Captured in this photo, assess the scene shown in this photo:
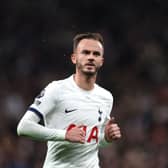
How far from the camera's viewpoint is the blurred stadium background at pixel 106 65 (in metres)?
12.4

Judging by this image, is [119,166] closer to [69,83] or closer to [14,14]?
[69,83]

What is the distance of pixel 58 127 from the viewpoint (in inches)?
280

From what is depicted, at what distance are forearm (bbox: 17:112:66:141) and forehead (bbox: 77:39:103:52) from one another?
0.74 m

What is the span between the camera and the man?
6.93 m

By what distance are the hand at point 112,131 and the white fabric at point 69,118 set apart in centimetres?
10

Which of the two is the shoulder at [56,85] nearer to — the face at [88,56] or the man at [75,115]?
the man at [75,115]

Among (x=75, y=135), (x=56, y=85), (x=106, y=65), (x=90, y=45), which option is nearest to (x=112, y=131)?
(x=75, y=135)

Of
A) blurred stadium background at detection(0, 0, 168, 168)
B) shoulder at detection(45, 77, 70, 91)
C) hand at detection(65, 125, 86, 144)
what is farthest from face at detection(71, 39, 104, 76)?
blurred stadium background at detection(0, 0, 168, 168)

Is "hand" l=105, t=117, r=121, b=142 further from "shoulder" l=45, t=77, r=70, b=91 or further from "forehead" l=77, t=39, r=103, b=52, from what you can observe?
"forehead" l=77, t=39, r=103, b=52

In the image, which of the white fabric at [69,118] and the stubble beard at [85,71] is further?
the stubble beard at [85,71]

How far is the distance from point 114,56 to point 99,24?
1.23 m

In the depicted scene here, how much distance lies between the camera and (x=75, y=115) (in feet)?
23.3

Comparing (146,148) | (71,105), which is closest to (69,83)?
(71,105)

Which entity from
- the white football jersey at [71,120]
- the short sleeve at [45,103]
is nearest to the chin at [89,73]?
the white football jersey at [71,120]
